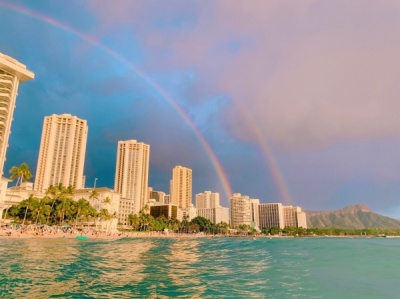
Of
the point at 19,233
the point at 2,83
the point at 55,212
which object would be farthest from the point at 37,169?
the point at 19,233

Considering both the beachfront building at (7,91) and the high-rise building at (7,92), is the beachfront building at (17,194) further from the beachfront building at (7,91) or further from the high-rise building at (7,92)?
the high-rise building at (7,92)

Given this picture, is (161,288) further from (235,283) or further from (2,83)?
(2,83)

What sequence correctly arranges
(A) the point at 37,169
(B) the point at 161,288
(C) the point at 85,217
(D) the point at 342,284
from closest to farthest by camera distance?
(B) the point at 161,288 < (D) the point at 342,284 < (C) the point at 85,217 < (A) the point at 37,169

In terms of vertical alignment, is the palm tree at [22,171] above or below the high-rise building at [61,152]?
below

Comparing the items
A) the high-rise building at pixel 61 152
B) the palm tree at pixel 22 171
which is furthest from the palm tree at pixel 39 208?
the high-rise building at pixel 61 152

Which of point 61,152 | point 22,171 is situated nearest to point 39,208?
point 22,171

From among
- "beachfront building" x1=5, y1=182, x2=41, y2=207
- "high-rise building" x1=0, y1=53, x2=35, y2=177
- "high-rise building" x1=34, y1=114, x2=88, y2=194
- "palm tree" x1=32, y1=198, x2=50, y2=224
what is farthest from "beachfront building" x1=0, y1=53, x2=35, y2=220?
"high-rise building" x1=34, y1=114, x2=88, y2=194
